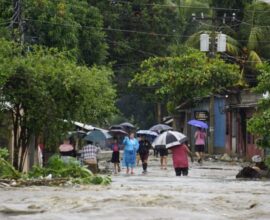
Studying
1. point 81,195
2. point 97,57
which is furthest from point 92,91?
point 97,57

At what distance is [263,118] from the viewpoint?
2375 cm

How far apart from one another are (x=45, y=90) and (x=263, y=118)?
6.85 m

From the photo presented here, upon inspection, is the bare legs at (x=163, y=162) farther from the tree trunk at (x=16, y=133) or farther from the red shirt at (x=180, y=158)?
the tree trunk at (x=16, y=133)

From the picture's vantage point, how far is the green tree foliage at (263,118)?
23.8 meters

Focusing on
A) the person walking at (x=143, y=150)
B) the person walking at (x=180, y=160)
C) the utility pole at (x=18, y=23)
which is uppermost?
the utility pole at (x=18, y=23)

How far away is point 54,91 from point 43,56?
1.33 meters

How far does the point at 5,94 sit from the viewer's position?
21469 millimetres

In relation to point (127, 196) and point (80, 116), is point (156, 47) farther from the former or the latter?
point (127, 196)

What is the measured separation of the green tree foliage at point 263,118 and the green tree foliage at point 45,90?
4.82 m

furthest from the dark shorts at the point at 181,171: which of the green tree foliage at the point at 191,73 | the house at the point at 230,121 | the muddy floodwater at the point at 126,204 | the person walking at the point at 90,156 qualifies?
the green tree foliage at the point at 191,73

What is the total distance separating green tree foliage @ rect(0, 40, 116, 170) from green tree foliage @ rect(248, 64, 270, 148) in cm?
482

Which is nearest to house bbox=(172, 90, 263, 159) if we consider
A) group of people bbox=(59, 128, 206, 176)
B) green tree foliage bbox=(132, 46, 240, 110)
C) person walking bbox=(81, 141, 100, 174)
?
green tree foliage bbox=(132, 46, 240, 110)

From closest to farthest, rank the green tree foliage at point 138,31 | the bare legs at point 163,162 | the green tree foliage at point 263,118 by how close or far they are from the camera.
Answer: the green tree foliage at point 263,118, the bare legs at point 163,162, the green tree foliage at point 138,31

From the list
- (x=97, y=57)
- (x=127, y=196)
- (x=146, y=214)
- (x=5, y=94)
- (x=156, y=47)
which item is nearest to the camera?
(x=146, y=214)
